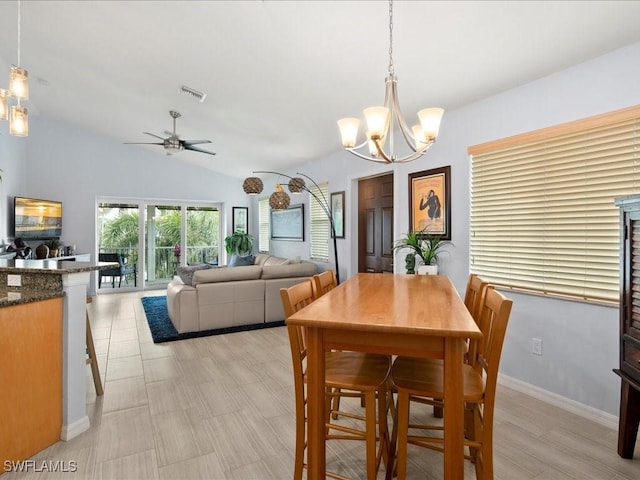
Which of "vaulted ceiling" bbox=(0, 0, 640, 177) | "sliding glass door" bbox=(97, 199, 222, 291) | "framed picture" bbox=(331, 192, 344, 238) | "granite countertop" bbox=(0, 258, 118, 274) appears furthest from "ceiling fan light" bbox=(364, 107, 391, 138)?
"sliding glass door" bbox=(97, 199, 222, 291)

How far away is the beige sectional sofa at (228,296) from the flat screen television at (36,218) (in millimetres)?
2852

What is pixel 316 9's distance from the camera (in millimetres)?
2301

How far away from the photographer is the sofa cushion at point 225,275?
4344mm

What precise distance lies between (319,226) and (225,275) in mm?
2014

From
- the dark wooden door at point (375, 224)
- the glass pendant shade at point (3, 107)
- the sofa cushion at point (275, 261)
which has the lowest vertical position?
the sofa cushion at point (275, 261)

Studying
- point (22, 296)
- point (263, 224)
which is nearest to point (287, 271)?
point (22, 296)

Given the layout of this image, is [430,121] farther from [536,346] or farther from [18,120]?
[18,120]

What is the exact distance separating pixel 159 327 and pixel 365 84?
12.4 ft

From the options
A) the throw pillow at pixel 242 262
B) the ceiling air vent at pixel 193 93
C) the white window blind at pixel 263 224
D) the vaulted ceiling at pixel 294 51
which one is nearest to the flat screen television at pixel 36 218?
the vaulted ceiling at pixel 294 51

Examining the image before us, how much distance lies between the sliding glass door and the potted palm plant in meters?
5.72

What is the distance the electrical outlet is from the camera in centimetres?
271

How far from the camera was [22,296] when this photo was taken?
77.2 inches

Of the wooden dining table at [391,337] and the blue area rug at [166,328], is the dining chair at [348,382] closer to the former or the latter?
the wooden dining table at [391,337]

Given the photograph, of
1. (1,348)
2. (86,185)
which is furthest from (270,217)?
(1,348)
